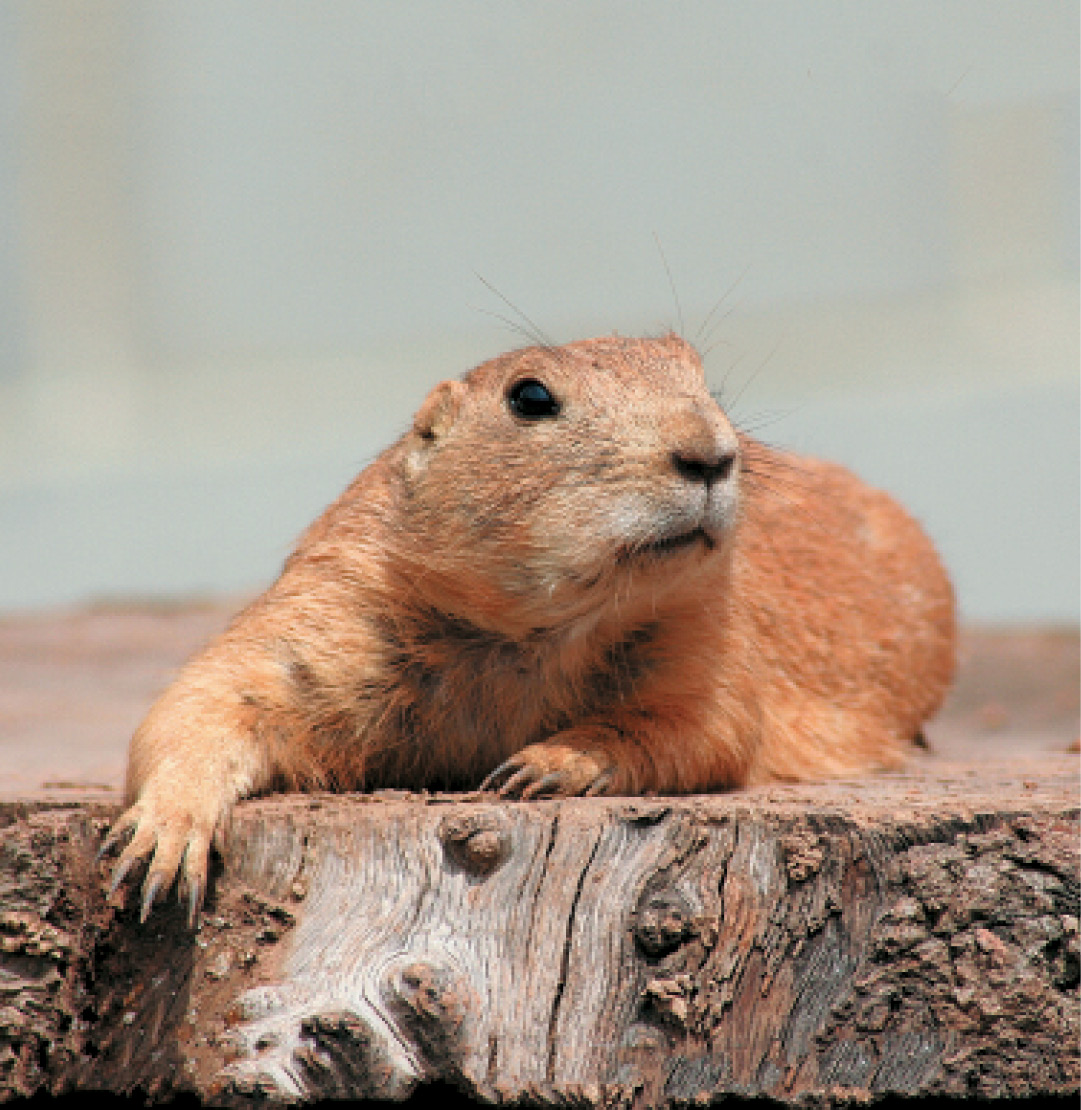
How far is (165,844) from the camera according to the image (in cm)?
351

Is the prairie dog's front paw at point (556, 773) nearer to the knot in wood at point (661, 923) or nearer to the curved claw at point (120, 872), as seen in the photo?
the knot in wood at point (661, 923)

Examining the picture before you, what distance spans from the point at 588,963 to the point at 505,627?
50.9 inches

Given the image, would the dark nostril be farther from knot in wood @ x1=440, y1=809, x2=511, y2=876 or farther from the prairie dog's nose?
knot in wood @ x1=440, y1=809, x2=511, y2=876

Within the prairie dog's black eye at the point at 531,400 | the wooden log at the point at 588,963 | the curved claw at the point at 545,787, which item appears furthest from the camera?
the prairie dog's black eye at the point at 531,400

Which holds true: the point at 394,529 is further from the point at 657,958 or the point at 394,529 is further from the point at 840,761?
the point at 840,761

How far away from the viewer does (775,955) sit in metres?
3.30

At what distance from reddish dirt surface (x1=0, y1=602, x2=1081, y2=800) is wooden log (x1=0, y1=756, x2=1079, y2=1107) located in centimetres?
75

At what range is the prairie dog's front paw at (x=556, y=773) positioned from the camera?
12.6 ft

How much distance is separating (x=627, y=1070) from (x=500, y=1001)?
303 millimetres

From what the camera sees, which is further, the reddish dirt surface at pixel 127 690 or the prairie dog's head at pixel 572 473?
the reddish dirt surface at pixel 127 690

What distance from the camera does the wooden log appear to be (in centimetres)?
322

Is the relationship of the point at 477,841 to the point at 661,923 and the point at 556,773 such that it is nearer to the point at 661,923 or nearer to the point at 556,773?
the point at 661,923

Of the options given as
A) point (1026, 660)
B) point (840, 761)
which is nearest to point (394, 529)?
point (840, 761)

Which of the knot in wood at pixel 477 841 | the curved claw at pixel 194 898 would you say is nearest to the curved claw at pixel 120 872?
the curved claw at pixel 194 898
